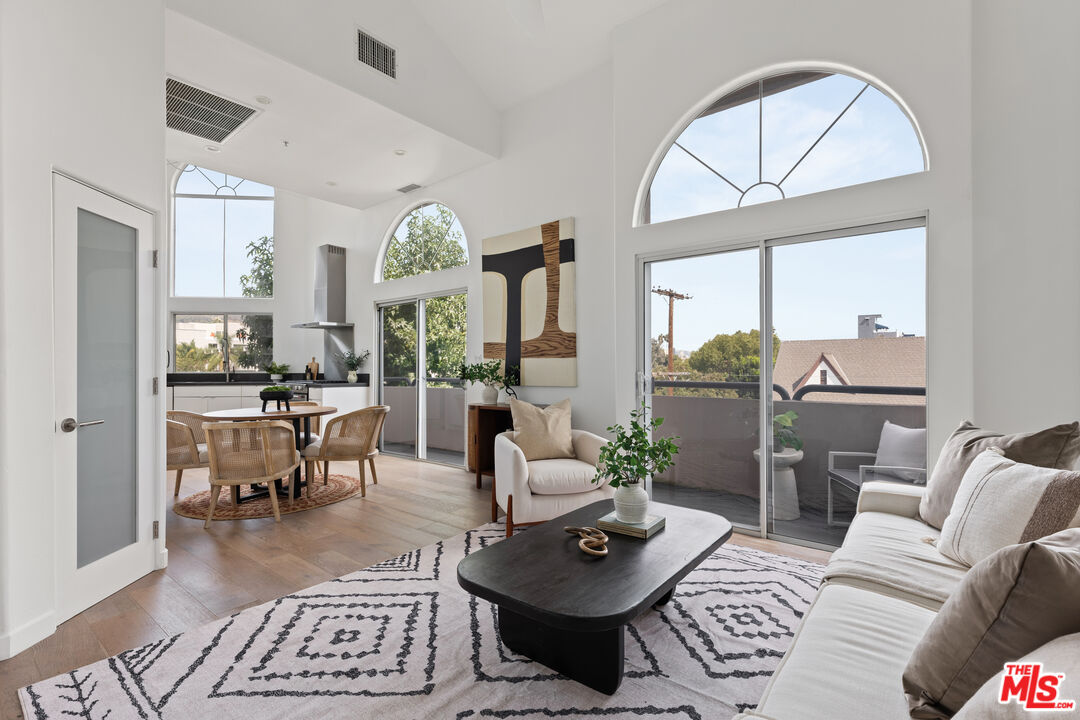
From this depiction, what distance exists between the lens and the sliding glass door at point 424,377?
5.95m

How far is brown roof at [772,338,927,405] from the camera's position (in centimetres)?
306

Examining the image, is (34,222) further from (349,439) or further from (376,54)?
(376,54)

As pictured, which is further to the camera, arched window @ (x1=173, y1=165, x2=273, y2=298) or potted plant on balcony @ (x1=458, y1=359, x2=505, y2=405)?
arched window @ (x1=173, y1=165, x2=273, y2=298)

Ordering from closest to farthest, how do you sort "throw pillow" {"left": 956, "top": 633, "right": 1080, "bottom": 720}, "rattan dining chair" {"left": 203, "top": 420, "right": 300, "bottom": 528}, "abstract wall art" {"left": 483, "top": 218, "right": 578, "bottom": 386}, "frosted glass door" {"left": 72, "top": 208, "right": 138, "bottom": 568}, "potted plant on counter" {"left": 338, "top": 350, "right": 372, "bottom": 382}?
"throw pillow" {"left": 956, "top": 633, "right": 1080, "bottom": 720} < "frosted glass door" {"left": 72, "top": 208, "right": 138, "bottom": 568} < "rattan dining chair" {"left": 203, "top": 420, "right": 300, "bottom": 528} < "abstract wall art" {"left": 483, "top": 218, "right": 578, "bottom": 386} < "potted plant on counter" {"left": 338, "top": 350, "right": 372, "bottom": 382}

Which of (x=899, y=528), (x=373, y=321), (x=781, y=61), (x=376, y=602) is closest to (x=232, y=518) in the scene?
(x=376, y=602)

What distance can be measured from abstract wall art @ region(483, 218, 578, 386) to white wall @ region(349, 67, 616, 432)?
10 cm

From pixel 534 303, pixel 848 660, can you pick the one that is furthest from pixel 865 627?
pixel 534 303

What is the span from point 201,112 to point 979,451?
5643 millimetres

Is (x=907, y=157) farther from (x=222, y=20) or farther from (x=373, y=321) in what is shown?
(x=373, y=321)

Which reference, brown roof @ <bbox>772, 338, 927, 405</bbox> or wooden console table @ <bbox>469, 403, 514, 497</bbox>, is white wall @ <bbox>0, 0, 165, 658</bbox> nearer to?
wooden console table @ <bbox>469, 403, 514, 497</bbox>

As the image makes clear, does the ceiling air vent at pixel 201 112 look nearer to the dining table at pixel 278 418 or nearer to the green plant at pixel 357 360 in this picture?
the dining table at pixel 278 418

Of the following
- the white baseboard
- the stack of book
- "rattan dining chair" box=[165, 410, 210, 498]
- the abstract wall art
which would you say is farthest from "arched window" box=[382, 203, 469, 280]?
the white baseboard

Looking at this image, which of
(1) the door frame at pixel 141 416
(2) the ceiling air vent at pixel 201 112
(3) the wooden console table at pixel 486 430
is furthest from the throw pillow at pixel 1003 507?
(2) the ceiling air vent at pixel 201 112

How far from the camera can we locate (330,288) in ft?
23.3
